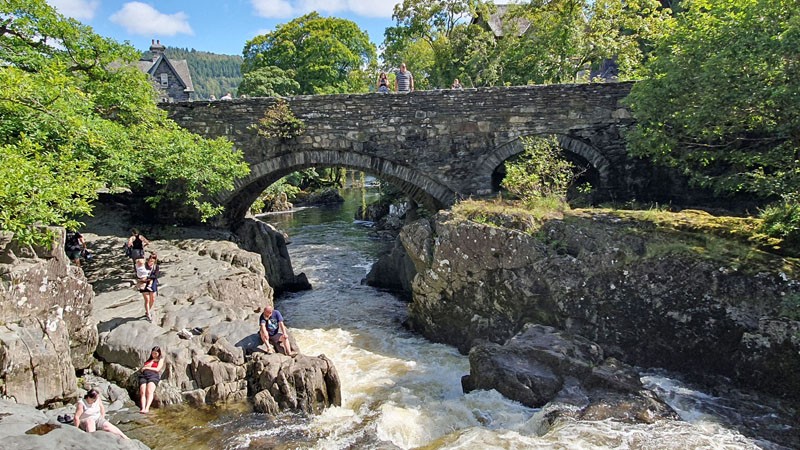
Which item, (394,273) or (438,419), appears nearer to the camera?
(438,419)

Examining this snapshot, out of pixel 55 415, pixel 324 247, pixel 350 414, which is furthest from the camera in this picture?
pixel 324 247

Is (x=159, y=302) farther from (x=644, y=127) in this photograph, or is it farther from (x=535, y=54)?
(x=535, y=54)

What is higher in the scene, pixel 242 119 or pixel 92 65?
pixel 92 65

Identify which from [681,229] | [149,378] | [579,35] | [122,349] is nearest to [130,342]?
[122,349]

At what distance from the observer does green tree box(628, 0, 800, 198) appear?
9.66m

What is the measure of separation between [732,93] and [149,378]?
12.7 metres

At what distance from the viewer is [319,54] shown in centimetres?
4097

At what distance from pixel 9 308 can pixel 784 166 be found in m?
15.0

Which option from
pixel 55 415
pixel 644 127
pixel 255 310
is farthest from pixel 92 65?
pixel 644 127

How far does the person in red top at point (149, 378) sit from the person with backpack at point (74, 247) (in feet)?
17.3

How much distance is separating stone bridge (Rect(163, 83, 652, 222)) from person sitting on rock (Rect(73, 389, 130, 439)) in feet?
32.3

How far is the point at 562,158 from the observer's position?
16.1m

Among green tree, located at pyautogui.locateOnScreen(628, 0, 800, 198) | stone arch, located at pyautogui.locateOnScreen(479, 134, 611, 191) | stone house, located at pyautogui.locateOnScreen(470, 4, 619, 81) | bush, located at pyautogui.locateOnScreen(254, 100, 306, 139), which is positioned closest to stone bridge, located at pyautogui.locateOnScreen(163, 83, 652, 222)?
stone arch, located at pyautogui.locateOnScreen(479, 134, 611, 191)

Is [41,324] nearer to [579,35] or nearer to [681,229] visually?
[681,229]
